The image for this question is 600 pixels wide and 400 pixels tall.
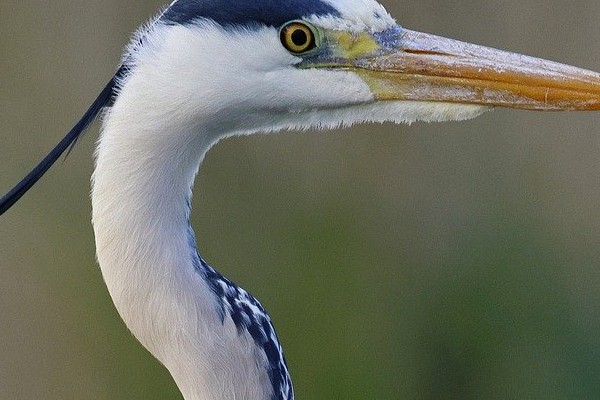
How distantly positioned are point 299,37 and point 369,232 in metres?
1.71

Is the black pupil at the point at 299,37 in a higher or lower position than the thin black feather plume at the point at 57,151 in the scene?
higher

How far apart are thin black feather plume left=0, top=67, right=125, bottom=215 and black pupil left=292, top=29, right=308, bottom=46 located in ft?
0.73

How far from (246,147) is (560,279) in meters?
1.08

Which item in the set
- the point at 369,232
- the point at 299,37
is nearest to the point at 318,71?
the point at 299,37

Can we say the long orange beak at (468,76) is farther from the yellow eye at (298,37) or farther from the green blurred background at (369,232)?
the green blurred background at (369,232)

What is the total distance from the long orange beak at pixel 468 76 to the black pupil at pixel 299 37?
66mm

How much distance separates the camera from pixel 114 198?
113 cm

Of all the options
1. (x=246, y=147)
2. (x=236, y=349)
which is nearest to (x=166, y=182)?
(x=236, y=349)

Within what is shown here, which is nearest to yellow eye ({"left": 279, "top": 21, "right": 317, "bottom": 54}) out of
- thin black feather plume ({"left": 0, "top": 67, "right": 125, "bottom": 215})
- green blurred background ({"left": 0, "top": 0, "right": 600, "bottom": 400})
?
thin black feather plume ({"left": 0, "top": 67, "right": 125, "bottom": 215})

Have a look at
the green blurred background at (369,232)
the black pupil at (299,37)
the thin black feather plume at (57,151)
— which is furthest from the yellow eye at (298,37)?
the green blurred background at (369,232)

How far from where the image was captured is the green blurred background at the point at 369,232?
109 inches

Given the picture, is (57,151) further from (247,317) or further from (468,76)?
(468,76)

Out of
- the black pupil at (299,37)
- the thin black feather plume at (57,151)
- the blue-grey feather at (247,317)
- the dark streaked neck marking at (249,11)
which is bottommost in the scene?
the blue-grey feather at (247,317)

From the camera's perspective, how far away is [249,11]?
3.72 feet
